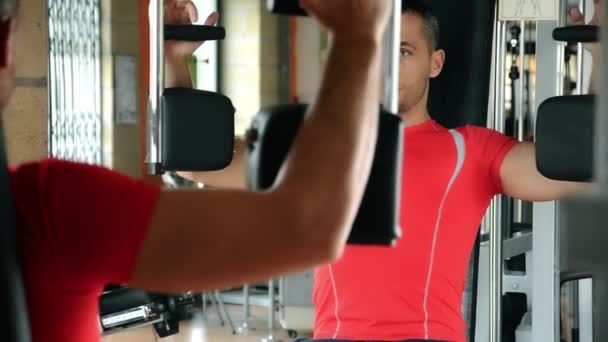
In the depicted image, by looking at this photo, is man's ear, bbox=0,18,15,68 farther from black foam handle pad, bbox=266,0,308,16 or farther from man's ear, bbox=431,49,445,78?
man's ear, bbox=431,49,445,78

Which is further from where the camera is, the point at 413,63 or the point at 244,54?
the point at 244,54

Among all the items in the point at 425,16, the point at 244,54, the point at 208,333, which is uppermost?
the point at 244,54

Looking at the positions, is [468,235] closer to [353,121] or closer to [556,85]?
[556,85]

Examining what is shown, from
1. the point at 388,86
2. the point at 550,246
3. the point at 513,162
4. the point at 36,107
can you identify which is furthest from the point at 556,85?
the point at 36,107

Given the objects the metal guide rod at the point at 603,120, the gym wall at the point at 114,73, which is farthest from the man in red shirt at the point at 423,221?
the gym wall at the point at 114,73

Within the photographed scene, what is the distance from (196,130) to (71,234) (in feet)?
2.08

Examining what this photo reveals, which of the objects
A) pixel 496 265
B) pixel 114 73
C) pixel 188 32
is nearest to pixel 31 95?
pixel 114 73

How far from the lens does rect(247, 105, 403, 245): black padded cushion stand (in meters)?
1.16

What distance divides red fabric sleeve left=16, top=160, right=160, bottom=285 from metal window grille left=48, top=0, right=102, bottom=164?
6224 mm

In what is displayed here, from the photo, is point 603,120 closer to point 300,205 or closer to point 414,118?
point 300,205

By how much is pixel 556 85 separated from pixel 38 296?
7.83 feet

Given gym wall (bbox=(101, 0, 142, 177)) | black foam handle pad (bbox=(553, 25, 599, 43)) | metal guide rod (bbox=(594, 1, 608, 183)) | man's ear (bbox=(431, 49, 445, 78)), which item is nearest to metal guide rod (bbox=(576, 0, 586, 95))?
man's ear (bbox=(431, 49, 445, 78))

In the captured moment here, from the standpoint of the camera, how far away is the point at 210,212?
111 cm

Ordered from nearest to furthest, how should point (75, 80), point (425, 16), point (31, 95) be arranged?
point (425, 16) → point (31, 95) → point (75, 80)
